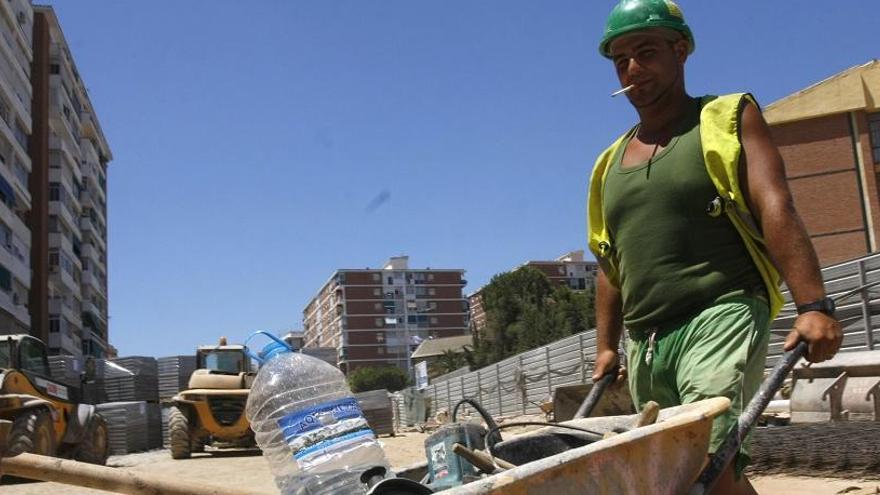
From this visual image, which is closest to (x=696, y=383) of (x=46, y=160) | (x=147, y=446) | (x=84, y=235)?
(x=147, y=446)

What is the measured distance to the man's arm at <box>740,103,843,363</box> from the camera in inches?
102

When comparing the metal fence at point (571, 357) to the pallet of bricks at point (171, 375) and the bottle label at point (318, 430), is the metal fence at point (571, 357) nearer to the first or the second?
the pallet of bricks at point (171, 375)

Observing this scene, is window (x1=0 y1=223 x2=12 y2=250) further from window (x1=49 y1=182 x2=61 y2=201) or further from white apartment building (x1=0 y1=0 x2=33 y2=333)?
window (x1=49 y1=182 x2=61 y2=201)

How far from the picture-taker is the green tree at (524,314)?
74.0m

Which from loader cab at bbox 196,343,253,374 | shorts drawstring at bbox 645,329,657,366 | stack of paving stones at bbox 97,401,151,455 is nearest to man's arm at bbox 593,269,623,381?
shorts drawstring at bbox 645,329,657,366

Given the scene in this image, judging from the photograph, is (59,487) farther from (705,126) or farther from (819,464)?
(705,126)

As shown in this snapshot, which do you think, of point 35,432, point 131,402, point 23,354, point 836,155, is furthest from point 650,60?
point 836,155

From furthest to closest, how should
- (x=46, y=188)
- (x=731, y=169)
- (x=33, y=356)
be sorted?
(x=46, y=188)
(x=33, y=356)
(x=731, y=169)

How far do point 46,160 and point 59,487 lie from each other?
2264 inches

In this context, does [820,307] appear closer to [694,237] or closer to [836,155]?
[694,237]

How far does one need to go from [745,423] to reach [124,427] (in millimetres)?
25209

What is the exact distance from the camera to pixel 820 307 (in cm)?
261

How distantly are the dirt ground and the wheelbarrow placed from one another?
0.08 meters

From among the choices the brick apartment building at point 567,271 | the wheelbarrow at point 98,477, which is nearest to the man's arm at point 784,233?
the wheelbarrow at point 98,477
